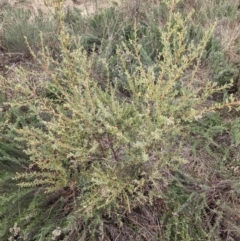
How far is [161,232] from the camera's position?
2.17 m

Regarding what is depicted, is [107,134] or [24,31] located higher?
[24,31]

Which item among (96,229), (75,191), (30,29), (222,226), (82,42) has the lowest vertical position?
(222,226)

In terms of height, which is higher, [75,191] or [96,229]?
[75,191]

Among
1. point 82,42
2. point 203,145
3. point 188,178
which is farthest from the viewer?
point 82,42

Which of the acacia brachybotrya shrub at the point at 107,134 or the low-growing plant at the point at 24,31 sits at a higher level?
the low-growing plant at the point at 24,31

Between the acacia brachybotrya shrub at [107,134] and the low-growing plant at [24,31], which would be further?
the low-growing plant at [24,31]

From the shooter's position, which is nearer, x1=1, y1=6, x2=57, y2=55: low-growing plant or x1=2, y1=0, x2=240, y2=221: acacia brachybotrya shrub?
x1=2, y1=0, x2=240, y2=221: acacia brachybotrya shrub

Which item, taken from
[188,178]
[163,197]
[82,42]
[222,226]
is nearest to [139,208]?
[163,197]

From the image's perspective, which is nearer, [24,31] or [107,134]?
[107,134]

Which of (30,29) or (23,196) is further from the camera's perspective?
(30,29)

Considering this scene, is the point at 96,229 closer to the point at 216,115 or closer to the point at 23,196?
the point at 23,196

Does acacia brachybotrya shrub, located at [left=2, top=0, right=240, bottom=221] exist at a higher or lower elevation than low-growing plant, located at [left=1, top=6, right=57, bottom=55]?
lower

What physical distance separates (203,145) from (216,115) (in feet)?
0.81

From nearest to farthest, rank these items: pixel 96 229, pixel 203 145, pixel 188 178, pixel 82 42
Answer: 1. pixel 96 229
2. pixel 188 178
3. pixel 203 145
4. pixel 82 42
